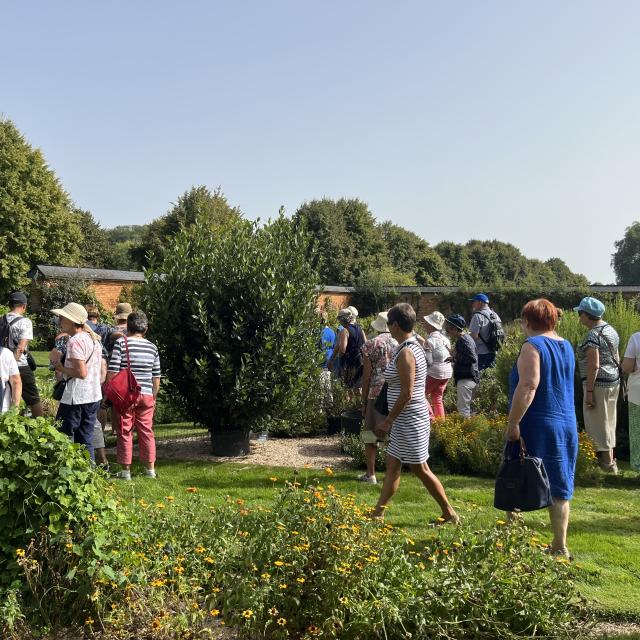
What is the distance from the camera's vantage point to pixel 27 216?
A: 36.2 m

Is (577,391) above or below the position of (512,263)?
below

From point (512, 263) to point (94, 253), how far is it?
146 feet

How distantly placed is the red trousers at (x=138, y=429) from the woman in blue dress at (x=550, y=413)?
4.12m

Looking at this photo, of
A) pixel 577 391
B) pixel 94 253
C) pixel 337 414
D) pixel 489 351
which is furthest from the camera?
pixel 94 253

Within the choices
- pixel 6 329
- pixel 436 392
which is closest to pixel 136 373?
pixel 6 329

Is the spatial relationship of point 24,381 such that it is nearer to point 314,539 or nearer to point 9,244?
point 314,539

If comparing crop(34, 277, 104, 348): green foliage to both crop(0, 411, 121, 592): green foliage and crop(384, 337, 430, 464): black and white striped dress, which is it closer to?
crop(384, 337, 430, 464): black and white striped dress

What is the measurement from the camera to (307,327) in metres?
8.88

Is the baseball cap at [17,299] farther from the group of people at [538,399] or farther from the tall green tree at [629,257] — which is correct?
the tall green tree at [629,257]

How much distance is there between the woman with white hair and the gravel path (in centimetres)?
205

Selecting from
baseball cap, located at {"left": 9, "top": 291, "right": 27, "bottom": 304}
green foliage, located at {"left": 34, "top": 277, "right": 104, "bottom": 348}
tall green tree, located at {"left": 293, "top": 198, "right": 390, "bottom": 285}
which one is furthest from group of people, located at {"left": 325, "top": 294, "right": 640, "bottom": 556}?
tall green tree, located at {"left": 293, "top": 198, "right": 390, "bottom": 285}

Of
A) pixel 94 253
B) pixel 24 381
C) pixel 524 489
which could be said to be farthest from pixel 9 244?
pixel 524 489

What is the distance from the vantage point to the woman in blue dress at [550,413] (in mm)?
4684

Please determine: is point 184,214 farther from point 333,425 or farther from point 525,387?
point 525,387
